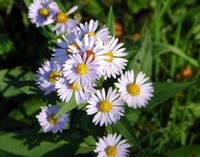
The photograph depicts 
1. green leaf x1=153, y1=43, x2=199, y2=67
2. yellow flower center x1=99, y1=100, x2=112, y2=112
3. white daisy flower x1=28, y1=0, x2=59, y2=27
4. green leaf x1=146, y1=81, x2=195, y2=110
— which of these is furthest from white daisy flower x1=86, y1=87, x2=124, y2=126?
green leaf x1=153, y1=43, x2=199, y2=67

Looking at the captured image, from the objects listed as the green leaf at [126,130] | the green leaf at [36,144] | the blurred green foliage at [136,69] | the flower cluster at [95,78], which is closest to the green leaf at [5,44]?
the blurred green foliage at [136,69]

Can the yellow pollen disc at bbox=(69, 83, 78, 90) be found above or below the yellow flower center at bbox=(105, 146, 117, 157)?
above

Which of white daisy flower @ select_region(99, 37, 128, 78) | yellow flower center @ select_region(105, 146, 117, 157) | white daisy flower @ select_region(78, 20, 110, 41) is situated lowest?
yellow flower center @ select_region(105, 146, 117, 157)

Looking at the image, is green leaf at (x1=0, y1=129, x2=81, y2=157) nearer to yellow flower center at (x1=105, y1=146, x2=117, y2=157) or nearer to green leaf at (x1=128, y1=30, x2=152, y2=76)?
yellow flower center at (x1=105, y1=146, x2=117, y2=157)

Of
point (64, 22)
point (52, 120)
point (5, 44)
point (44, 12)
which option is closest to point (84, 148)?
point (52, 120)

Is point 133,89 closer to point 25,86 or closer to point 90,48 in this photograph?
point 90,48

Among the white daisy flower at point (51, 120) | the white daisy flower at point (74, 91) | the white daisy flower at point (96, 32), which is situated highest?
the white daisy flower at point (96, 32)

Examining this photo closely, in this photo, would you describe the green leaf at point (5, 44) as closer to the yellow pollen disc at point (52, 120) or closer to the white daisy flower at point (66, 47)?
the yellow pollen disc at point (52, 120)
